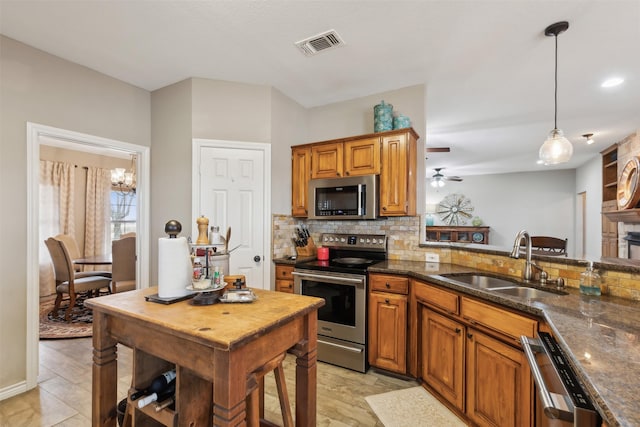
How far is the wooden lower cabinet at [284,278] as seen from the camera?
10.1 ft

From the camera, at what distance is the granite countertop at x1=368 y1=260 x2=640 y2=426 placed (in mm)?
729

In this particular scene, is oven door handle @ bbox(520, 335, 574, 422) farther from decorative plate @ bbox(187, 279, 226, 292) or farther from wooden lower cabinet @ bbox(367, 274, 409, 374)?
wooden lower cabinet @ bbox(367, 274, 409, 374)

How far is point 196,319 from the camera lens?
1.20 meters

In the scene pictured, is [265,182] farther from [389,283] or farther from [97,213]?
[97,213]

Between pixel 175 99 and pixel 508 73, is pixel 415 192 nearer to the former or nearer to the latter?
pixel 508 73

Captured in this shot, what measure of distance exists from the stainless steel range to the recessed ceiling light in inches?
119

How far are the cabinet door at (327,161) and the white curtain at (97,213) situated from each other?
4805mm

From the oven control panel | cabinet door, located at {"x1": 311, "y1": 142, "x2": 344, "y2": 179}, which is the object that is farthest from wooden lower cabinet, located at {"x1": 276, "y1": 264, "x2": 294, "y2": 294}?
cabinet door, located at {"x1": 311, "y1": 142, "x2": 344, "y2": 179}

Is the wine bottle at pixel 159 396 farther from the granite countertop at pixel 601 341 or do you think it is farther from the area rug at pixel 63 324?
the area rug at pixel 63 324

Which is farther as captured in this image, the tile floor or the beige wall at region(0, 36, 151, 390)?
the beige wall at region(0, 36, 151, 390)

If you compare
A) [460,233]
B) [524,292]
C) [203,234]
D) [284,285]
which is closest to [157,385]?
[203,234]

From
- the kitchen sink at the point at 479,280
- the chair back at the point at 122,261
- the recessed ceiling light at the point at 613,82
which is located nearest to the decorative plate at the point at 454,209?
the recessed ceiling light at the point at 613,82

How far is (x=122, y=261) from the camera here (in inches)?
149

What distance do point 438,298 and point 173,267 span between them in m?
1.77
